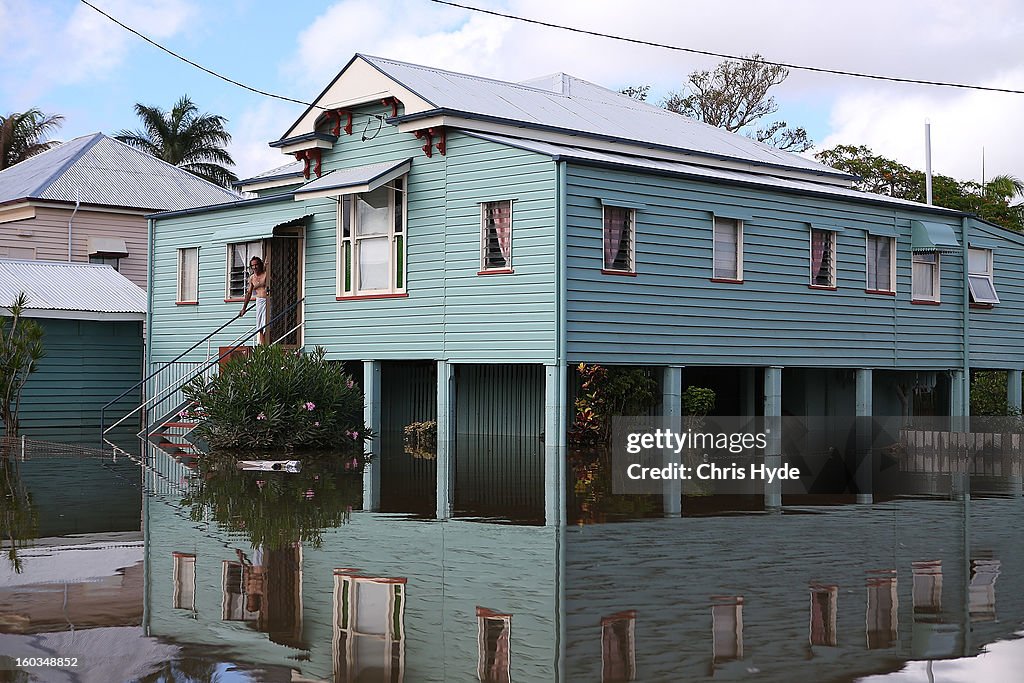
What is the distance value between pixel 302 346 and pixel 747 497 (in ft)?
38.6

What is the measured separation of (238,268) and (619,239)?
970 centimetres

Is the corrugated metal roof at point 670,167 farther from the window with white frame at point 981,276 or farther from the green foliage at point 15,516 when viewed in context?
the green foliage at point 15,516

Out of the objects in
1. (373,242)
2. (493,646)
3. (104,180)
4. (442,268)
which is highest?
(104,180)

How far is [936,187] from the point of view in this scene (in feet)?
154

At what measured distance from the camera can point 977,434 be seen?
2467 centimetres

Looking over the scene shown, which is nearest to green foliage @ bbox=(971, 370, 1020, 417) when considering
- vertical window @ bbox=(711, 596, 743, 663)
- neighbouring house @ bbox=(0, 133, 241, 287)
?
vertical window @ bbox=(711, 596, 743, 663)

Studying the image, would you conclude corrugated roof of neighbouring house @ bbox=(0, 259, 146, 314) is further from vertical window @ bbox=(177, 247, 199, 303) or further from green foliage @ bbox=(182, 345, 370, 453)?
green foliage @ bbox=(182, 345, 370, 453)

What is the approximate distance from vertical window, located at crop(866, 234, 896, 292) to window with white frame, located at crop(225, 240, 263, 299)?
1278 cm

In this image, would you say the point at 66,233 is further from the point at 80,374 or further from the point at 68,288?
the point at 80,374

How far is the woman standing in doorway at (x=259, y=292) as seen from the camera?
84.1ft

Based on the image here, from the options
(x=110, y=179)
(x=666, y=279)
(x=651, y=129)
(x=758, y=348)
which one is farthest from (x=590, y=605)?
(x=110, y=179)

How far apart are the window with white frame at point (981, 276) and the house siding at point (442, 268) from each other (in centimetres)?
1160

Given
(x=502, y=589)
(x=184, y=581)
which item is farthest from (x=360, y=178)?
(x=502, y=589)

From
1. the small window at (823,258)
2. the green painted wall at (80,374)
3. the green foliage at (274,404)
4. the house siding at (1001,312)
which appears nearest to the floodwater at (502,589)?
the green foliage at (274,404)
